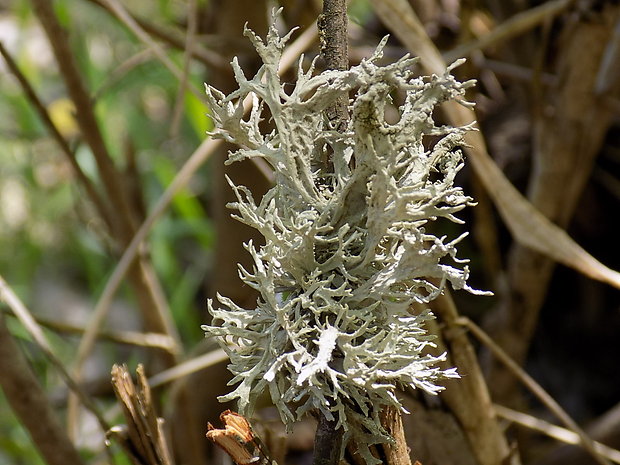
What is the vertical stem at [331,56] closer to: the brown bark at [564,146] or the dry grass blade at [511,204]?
the dry grass blade at [511,204]

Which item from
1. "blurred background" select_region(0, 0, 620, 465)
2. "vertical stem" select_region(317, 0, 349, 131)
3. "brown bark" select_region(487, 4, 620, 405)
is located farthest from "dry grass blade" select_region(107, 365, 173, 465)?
"brown bark" select_region(487, 4, 620, 405)

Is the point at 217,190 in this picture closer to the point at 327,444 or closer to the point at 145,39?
the point at 145,39

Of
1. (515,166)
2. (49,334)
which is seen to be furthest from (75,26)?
(515,166)

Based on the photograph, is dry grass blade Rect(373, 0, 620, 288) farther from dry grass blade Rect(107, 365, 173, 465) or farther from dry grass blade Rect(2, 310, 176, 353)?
dry grass blade Rect(2, 310, 176, 353)

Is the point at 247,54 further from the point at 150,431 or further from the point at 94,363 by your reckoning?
the point at 94,363

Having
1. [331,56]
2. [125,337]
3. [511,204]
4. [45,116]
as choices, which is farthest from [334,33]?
[125,337]

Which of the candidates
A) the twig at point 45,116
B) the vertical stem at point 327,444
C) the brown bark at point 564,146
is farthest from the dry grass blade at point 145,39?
the brown bark at point 564,146

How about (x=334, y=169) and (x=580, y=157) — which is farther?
(x=580, y=157)
